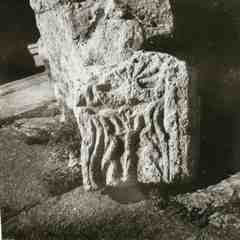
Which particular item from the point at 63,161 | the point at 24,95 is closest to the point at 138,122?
the point at 63,161

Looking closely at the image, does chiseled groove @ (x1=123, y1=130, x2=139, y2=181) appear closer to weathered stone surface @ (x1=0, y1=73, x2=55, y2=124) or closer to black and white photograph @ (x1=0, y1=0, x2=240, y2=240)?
black and white photograph @ (x1=0, y1=0, x2=240, y2=240)

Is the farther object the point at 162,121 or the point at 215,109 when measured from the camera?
the point at 215,109

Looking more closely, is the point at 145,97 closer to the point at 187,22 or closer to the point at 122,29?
the point at 122,29

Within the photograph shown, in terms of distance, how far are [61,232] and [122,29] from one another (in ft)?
3.24

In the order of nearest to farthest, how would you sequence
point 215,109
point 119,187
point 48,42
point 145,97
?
point 145,97, point 119,187, point 215,109, point 48,42

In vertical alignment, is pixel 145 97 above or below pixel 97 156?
above

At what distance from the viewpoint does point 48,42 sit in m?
2.93

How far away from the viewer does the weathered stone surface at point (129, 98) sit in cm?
216

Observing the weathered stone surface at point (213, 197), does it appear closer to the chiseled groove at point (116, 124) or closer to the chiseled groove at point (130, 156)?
the chiseled groove at point (130, 156)

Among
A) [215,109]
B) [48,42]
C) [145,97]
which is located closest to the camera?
[145,97]

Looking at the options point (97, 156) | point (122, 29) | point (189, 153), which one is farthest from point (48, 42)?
point (189, 153)

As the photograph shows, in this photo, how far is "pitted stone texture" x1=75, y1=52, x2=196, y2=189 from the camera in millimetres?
2141

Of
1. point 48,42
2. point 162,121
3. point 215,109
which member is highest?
point 48,42

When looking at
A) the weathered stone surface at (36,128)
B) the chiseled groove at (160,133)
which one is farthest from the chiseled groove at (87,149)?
the weathered stone surface at (36,128)
